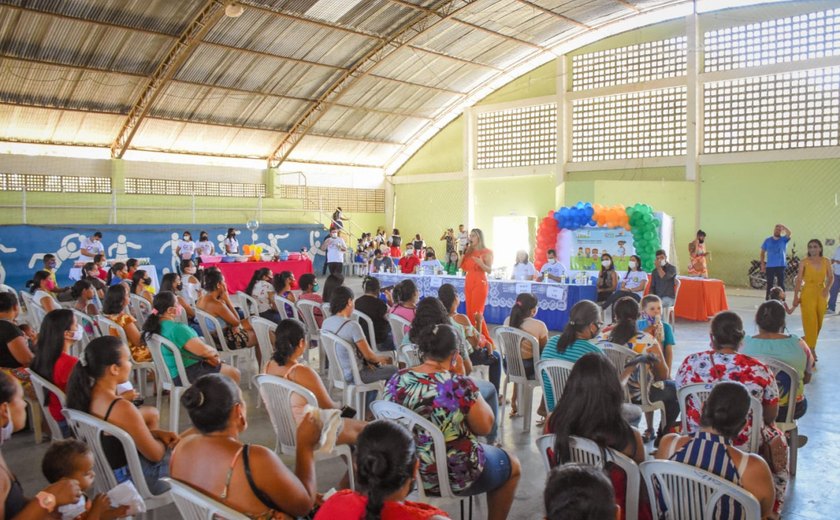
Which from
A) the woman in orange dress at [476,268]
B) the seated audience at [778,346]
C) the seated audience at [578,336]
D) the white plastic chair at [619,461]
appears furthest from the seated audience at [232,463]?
the woman in orange dress at [476,268]

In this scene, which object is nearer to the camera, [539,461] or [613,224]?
[539,461]

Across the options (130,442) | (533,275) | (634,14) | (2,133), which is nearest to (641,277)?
(533,275)

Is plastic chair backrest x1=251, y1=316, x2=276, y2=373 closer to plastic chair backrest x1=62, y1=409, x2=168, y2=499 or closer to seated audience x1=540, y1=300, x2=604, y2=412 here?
seated audience x1=540, y1=300, x2=604, y2=412

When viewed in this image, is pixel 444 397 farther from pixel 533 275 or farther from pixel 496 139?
pixel 496 139

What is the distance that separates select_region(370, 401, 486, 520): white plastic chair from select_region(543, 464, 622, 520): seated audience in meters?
1.11

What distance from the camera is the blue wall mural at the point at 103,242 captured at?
13.3 metres

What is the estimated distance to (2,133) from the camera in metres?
15.8

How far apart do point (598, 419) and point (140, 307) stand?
216 inches

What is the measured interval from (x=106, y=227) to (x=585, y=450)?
1423cm

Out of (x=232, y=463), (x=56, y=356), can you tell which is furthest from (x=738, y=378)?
(x=56, y=356)

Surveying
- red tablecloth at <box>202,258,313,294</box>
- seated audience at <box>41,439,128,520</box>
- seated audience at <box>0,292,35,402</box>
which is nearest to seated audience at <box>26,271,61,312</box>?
seated audience at <box>0,292,35,402</box>

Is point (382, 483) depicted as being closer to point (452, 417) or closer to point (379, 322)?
point (452, 417)

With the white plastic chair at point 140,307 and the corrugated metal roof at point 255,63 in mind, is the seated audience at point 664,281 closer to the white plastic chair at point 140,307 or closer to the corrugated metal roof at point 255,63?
the white plastic chair at point 140,307

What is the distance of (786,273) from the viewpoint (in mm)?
15312
